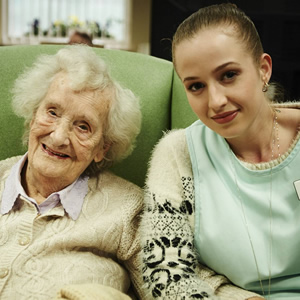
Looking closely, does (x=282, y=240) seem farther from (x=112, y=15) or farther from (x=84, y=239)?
(x=112, y=15)

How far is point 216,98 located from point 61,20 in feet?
22.0

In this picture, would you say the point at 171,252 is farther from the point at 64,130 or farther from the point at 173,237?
the point at 64,130

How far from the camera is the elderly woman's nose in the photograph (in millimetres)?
1350

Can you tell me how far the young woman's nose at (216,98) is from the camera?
111 cm

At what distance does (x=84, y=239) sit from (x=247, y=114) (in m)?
0.65

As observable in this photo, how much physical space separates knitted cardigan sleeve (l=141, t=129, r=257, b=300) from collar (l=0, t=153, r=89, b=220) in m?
0.24

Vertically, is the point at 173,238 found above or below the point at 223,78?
below

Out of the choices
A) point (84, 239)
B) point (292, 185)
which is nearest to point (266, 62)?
point (292, 185)

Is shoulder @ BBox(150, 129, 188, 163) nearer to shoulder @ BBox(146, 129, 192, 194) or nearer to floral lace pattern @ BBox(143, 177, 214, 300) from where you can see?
shoulder @ BBox(146, 129, 192, 194)

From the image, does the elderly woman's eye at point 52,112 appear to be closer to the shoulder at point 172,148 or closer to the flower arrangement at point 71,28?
the shoulder at point 172,148

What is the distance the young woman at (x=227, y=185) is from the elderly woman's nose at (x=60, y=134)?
312 millimetres

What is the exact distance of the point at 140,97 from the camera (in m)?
1.71

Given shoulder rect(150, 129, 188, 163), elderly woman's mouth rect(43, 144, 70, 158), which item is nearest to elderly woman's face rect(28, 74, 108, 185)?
elderly woman's mouth rect(43, 144, 70, 158)

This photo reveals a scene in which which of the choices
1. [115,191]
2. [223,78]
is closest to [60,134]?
[115,191]
